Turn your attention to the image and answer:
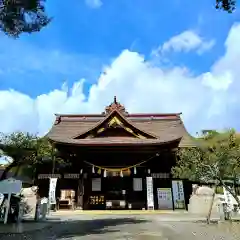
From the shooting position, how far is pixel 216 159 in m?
18.7

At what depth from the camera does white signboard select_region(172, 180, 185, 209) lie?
3144 cm

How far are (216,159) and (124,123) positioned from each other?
57.0 ft

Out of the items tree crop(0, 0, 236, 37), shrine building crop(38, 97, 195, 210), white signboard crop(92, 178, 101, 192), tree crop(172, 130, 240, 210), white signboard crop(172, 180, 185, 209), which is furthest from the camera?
white signboard crop(92, 178, 101, 192)

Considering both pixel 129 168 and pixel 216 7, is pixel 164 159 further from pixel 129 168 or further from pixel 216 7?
pixel 216 7

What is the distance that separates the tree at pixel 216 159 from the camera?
733 inches

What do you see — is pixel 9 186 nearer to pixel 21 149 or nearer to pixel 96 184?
pixel 21 149

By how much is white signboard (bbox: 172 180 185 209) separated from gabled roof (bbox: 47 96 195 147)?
16.0 ft

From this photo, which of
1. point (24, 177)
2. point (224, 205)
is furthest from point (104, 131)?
point (224, 205)

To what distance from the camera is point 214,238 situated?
12.5 meters

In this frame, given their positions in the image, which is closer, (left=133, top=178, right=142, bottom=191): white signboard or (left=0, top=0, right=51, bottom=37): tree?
(left=0, top=0, right=51, bottom=37): tree

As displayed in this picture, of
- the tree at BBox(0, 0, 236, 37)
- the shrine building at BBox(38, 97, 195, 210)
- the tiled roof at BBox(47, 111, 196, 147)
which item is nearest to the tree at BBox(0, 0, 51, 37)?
the tree at BBox(0, 0, 236, 37)

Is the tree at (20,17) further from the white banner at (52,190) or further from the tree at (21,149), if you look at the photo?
the white banner at (52,190)

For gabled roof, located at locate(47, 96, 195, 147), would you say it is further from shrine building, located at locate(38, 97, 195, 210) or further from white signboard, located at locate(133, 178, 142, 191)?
white signboard, located at locate(133, 178, 142, 191)

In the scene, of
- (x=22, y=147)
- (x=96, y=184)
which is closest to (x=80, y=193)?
(x=96, y=184)
